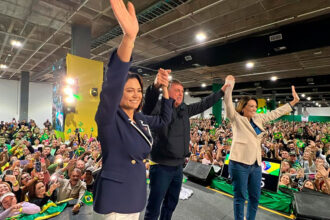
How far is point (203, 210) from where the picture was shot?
2.80m

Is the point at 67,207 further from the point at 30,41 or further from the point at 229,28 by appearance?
the point at 30,41

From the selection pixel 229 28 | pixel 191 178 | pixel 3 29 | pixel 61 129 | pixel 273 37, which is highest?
pixel 3 29

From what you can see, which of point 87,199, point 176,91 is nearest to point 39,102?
point 87,199

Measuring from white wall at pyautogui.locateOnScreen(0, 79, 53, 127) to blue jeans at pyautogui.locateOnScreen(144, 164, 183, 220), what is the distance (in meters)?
21.9

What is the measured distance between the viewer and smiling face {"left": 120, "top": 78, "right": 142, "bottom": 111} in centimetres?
98

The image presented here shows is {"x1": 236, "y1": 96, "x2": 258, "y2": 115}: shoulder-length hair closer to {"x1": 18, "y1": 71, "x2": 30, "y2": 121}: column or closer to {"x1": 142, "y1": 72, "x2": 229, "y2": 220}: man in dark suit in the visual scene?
{"x1": 142, "y1": 72, "x2": 229, "y2": 220}: man in dark suit

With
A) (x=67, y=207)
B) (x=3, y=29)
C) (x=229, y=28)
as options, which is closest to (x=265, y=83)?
(x=229, y=28)

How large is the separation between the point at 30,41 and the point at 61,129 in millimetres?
4961

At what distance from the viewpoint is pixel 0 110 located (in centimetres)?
1702

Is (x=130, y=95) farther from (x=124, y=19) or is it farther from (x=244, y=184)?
(x=244, y=184)

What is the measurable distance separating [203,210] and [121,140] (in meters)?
2.52

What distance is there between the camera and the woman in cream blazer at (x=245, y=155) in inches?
75.5

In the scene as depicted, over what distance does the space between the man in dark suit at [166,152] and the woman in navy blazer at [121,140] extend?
58 cm

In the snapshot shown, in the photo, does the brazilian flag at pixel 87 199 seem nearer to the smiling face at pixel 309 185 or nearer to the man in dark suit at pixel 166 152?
the man in dark suit at pixel 166 152
